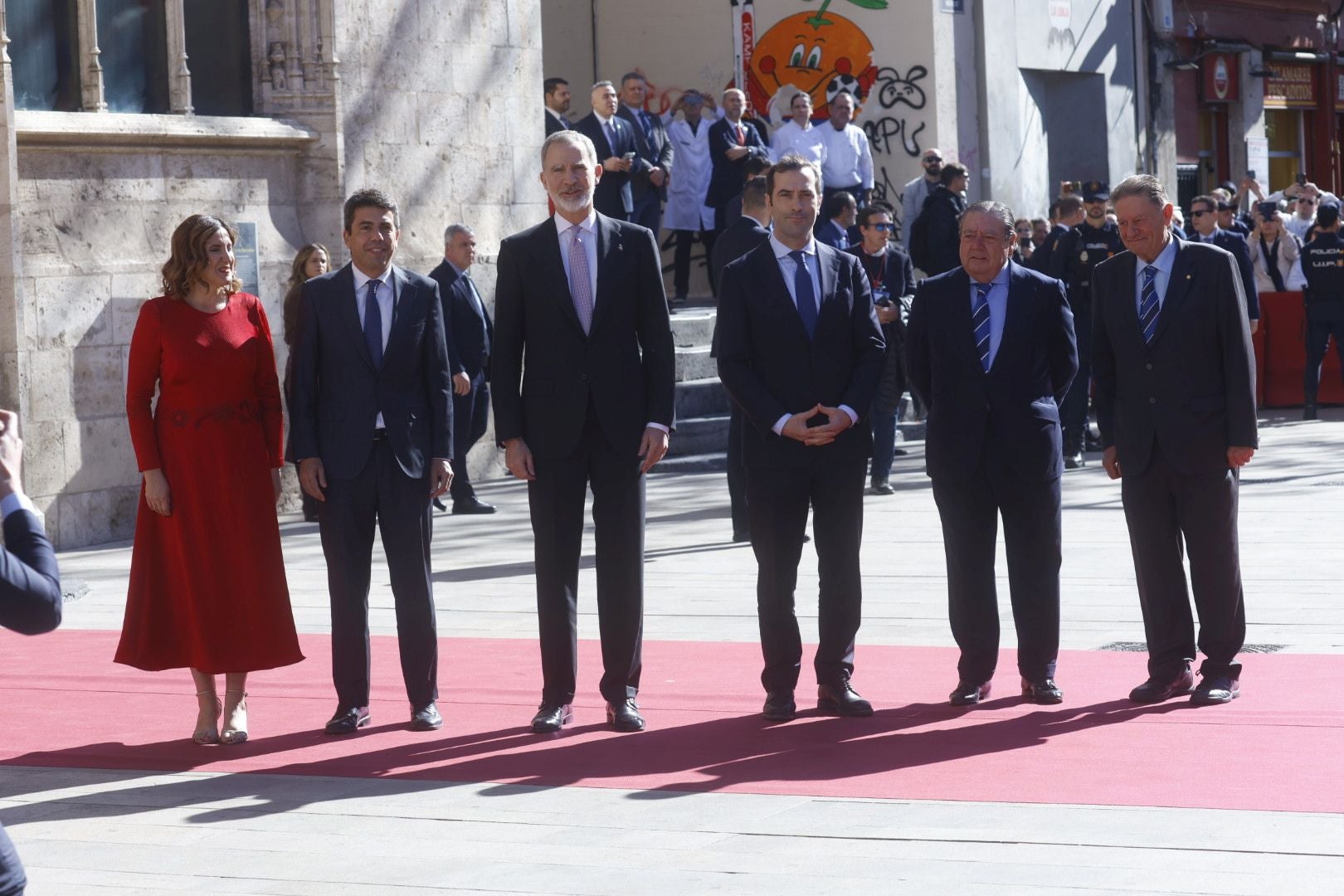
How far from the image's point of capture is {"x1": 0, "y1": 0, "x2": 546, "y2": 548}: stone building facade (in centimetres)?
1374

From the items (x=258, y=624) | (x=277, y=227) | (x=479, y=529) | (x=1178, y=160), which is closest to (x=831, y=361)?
(x=258, y=624)

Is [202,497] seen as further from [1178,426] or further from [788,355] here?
[1178,426]

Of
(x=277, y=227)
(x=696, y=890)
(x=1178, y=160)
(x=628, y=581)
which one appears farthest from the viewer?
(x=1178, y=160)

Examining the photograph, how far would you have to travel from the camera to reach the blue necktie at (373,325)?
25.1ft

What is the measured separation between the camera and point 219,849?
237 inches

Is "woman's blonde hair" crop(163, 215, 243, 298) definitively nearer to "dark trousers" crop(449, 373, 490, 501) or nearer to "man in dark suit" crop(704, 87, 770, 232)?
"dark trousers" crop(449, 373, 490, 501)

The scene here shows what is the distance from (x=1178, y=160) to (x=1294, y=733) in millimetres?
24348

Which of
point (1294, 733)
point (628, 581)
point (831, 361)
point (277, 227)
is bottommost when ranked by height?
point (1294, 733)

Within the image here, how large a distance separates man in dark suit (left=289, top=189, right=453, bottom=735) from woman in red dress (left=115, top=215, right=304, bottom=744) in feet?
0.68

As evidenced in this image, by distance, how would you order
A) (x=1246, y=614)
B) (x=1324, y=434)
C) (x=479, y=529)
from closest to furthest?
1. (x=1246, y=614)
2. (x=479, y=529)
3. (x=1324, y=434)

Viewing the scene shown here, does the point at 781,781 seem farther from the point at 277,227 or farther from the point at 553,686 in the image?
the point at 277,227

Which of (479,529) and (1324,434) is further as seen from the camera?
(1324,434)

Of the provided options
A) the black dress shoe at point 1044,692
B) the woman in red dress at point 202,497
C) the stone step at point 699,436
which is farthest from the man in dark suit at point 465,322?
the black dress shoe at point 1044,692

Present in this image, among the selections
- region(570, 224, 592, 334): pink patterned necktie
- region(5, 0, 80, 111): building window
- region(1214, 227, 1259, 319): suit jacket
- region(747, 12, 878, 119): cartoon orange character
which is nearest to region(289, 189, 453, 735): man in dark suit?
region(570, 224, 592, 334): pink patterned necktie
